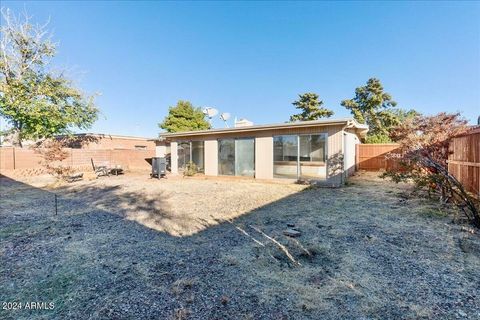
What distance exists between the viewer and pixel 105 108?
65.7ft

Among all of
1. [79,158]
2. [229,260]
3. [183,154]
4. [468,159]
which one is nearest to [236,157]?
[183,154]

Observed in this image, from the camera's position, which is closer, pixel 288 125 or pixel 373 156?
pixel 288 125

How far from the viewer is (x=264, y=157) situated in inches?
410

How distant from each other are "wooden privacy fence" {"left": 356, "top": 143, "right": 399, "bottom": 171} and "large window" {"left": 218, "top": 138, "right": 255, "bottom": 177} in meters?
8.04

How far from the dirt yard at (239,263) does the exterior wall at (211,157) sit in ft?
20.6

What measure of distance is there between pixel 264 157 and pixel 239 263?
25.0ft

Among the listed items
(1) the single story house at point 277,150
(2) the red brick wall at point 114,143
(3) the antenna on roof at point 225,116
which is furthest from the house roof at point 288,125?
(2) the red brick wall at point 114,143

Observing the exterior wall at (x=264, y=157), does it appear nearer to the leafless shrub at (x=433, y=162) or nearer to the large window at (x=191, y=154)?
the large window at (x=191, y=154)

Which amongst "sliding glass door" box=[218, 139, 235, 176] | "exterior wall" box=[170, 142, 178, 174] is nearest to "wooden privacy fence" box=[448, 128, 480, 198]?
"sliding glass door" box=[218, 139, 235, 176]

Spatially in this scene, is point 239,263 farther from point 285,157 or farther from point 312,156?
point 285,157

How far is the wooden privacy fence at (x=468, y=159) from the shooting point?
16.4 ft

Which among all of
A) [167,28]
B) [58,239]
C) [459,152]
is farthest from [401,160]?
[167,28]

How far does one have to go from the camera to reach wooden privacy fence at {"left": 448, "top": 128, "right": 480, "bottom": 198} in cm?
498

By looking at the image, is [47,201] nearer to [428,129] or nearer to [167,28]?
[167,28]
